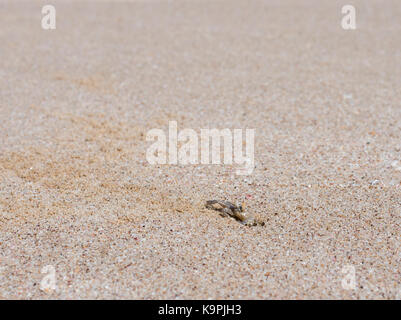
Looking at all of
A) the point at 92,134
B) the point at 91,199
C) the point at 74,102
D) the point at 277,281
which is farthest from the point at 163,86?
the point at 277,281

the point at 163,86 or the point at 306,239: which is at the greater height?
the point at 163,86

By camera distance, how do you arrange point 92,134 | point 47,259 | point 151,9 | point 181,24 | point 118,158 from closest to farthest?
point 47,259 < point 118,158 < point 92,134 < point 181,24 < point 151,9

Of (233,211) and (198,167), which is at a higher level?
(198,167)

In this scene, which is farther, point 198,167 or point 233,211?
point 198,167

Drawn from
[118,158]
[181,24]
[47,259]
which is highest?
[181,24]

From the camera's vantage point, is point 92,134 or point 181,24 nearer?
point 92,134

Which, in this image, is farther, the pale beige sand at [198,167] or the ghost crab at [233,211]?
the ghost crab at [233,211]

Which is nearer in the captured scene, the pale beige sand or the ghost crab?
the pale beige sand

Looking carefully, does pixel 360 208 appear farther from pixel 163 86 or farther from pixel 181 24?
pixel 181 24
